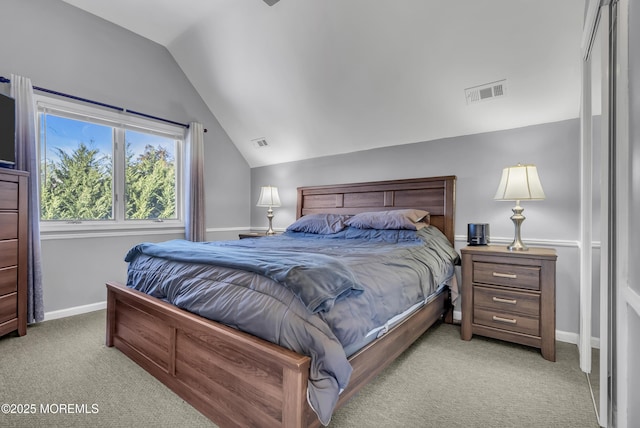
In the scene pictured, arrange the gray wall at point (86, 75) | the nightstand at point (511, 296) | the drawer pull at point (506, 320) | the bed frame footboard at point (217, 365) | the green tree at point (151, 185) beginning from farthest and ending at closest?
the green tree at point (151, 185) < the gray wall at point (86, 75) < the drawer pull at point (506, 320) < the nightstand at point (511, 296) < the bed frame footboard at point (217, 365)

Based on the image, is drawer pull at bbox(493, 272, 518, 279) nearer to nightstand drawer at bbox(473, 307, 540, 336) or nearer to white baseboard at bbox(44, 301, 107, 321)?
nightstand drawer at bbox(473, 307, 540, 336)

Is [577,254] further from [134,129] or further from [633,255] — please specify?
[134,129]

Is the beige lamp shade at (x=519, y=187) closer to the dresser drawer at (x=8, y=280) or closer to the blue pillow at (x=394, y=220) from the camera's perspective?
the blue pillow at (x=394, y=220)

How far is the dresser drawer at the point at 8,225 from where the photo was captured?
2367 millimetres

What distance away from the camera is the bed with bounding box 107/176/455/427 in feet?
3.88

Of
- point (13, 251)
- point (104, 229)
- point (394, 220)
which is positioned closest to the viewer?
point (13, 251)

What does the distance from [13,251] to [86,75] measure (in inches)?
74.8

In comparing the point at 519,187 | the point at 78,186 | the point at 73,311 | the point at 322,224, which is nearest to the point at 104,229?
the point at 78,186

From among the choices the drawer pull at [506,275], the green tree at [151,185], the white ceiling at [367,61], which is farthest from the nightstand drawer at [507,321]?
the green tree at [151,185]

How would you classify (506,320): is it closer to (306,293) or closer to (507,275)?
(507,275)

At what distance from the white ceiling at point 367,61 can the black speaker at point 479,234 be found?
3.15ft

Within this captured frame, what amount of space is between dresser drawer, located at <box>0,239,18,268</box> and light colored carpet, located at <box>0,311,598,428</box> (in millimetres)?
622

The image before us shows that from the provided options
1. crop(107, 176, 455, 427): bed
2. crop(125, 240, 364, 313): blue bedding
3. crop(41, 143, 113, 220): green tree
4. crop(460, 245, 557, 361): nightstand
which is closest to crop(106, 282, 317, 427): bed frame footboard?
crop(107, 176, 455, 427): bed

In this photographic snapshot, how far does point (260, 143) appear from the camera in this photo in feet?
14.6
